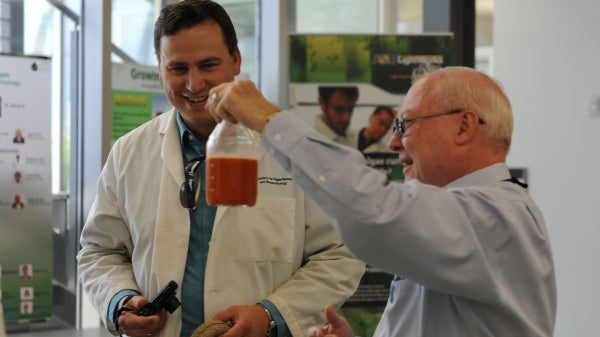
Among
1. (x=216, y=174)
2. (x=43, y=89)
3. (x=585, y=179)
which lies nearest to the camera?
(x=216, y=174)

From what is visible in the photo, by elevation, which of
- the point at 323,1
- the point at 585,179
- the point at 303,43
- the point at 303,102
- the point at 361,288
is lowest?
the point at 361,288

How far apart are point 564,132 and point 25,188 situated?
423 cm

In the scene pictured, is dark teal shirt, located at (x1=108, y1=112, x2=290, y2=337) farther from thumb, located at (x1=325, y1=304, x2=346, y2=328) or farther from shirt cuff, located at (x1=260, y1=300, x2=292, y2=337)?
thumb, located at (x1=325, y1=304, x2=346, y2=328)

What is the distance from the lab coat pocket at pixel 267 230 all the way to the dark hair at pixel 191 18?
17.7 inches

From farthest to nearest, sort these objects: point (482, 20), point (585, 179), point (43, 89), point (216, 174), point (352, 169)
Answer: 1. point (482, 20)
2. point (585, 179)
3. point (43, 89)
4. point (216, 174)
5. point (352, 169)

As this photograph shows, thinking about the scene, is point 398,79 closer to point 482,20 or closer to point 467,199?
point 467,199

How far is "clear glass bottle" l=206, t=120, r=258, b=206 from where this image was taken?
1.85 m

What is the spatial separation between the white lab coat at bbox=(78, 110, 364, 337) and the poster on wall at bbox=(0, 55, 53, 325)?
2724mm

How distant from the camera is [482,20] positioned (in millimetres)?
11586

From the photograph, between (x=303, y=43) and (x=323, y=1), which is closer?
(x=303, y=43)

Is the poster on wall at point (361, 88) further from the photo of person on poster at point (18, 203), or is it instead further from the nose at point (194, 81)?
the nose at point (194, 81)

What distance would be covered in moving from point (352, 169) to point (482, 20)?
10458mm

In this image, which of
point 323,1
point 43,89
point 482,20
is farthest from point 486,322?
point 482,20

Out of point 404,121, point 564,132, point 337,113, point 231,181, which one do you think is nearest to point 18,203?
point 337,113
